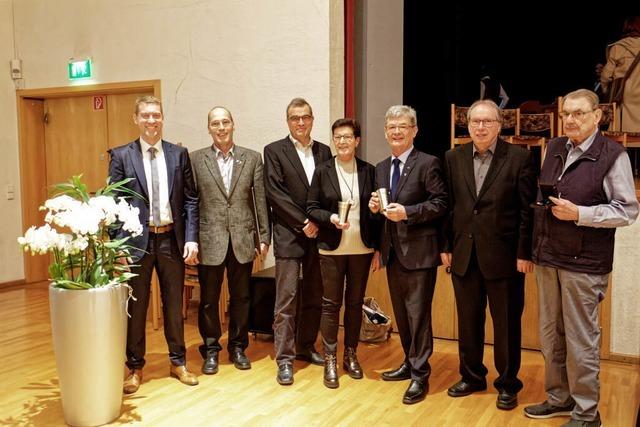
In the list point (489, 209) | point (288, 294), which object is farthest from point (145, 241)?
point (489, 209)

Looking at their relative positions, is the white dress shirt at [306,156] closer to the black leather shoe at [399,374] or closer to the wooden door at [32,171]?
the black leather shoe at [399,374]

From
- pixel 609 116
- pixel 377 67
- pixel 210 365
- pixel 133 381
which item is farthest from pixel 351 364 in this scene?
pixel 609 116

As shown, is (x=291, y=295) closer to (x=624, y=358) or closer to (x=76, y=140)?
(x=624, y=358)

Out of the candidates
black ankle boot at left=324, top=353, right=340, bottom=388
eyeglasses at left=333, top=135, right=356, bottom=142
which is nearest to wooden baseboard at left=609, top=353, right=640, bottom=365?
black ankle boot at left=324, top=353, right=340, bottom=388

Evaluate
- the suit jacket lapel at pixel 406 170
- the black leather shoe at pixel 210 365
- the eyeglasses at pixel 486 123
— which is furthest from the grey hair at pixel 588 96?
the black leather shoe at pixel 210 365

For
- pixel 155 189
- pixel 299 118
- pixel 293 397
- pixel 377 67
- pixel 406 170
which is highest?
pixel 377 67

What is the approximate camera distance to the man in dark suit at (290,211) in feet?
12.2

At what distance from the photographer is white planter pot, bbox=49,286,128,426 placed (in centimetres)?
301

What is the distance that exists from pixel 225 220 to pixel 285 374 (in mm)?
984

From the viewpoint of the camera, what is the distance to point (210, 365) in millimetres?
3887

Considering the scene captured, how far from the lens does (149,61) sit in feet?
19.4

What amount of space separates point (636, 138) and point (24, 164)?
6064 mm

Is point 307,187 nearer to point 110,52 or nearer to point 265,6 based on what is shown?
point 265,6

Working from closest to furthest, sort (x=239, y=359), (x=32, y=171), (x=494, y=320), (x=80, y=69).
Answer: (x=494, y=320), (x=239, y=359), (x=80, y=69), (x=32, y=171)
